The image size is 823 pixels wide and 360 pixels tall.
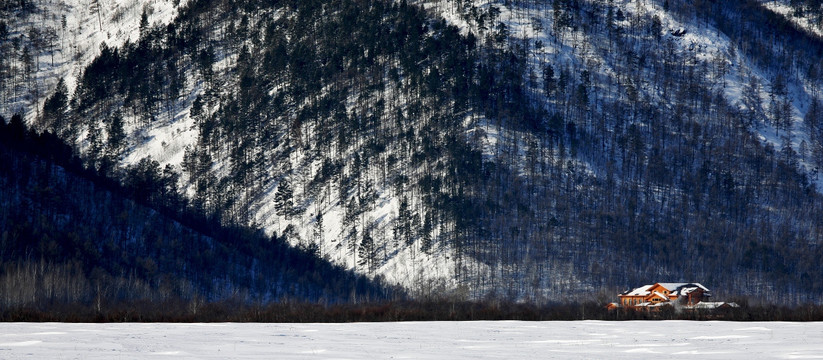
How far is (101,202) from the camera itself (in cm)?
14638

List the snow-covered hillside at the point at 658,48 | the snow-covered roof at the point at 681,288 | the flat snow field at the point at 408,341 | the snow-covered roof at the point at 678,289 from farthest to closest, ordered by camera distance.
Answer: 1. the snow-covered hillside at the point at 658,48
2. the snow-covered roof at the point at 678,289
3. the snow-covered roof at the point at 681,288
4. the flat snow field at the point at 408,341

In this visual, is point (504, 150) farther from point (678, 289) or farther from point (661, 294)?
point (661, 294)

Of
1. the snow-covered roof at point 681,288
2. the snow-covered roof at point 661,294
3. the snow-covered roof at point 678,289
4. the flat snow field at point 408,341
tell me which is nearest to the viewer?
the flat snow field at point 408,341

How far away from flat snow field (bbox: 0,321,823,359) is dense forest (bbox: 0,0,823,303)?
69870 millimetres

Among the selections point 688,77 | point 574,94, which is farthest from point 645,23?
point 574,94

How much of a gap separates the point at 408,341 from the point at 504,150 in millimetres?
107145

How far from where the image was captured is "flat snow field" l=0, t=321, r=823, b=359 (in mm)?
46625

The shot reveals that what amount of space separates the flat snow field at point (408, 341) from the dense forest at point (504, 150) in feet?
229

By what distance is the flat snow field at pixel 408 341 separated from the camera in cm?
4662

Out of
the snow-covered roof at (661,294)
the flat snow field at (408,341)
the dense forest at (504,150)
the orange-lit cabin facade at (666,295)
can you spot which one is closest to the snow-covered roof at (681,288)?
the orange-lit cabin facade at (666,295)

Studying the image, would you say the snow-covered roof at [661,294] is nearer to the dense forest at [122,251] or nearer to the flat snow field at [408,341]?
the dense forest at [122,251]

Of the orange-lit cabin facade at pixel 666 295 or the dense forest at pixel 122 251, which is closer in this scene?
the orange-lit cabin facade at pixel 666 295

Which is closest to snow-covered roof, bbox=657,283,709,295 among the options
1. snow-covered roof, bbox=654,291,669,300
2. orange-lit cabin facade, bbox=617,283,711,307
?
orange-lit cabin facade, bbox=617,283,711,307

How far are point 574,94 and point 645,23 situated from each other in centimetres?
2930
